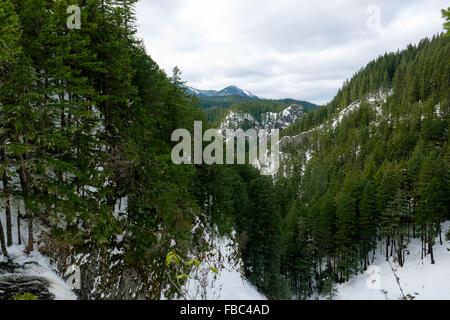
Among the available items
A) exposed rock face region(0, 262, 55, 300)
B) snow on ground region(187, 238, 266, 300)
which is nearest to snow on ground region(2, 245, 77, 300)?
exposed rock face region(0, 262, 55, 300)

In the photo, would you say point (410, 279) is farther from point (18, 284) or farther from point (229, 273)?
point (18, 284)

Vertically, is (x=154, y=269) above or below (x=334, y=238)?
above

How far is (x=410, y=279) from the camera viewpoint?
34.8 metres

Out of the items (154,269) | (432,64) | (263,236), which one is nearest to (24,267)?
(154,269)

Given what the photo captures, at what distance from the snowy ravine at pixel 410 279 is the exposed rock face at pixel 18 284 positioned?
119 ft

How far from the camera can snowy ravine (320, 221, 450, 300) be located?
31031 millimetres

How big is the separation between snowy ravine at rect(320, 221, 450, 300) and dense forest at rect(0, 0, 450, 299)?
231 centimetres

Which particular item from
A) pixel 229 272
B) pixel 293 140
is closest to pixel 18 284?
pixel 229 272

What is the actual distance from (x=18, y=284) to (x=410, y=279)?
46.4 m

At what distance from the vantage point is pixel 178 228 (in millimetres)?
14883

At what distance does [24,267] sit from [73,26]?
9661mm
